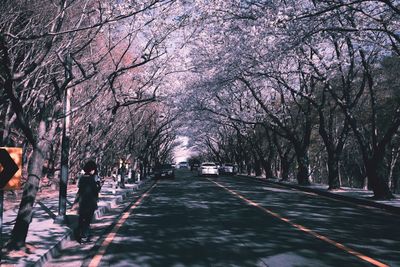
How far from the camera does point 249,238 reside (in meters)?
8.96

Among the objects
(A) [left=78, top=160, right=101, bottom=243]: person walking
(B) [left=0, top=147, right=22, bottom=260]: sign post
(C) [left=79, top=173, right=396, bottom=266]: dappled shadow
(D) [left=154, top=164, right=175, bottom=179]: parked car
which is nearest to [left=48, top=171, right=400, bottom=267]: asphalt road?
(C) [left=79, top=173, right=396, bottom=266]: dappled shadow

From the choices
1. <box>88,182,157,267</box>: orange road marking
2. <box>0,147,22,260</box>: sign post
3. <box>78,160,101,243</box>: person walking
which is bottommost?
<box>88,182,157,267</box>: orange road marking

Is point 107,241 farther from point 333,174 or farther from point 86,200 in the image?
point 333,174

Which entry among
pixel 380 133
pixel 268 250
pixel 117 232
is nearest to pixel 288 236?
pixel 268 250

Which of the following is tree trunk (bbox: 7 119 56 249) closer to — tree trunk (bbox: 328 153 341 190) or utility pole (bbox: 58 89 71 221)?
utility pole (bbox: 58 89 71 221)

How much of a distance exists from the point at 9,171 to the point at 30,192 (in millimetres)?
2457

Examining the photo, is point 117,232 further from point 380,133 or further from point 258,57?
point 380,133

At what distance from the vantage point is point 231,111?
1588 inches

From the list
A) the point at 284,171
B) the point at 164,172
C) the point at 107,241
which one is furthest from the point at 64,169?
the point at 164,172

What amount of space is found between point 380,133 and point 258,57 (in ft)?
60.6

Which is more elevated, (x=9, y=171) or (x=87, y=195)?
(x=9, y=171)

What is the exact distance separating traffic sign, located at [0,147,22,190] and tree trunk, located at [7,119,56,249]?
6.99 feet

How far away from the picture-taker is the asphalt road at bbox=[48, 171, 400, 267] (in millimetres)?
7121

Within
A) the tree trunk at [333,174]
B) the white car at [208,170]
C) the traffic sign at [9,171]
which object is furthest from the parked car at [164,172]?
the traffic sign at [9,171]
